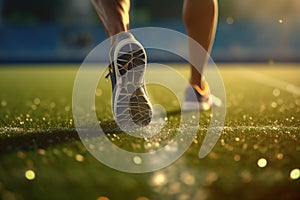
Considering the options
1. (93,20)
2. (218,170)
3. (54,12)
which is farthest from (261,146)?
(54,12)

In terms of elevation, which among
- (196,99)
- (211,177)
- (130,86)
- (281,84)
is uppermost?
(281,84)

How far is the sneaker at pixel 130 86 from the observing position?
Answer: 2152 millimetres

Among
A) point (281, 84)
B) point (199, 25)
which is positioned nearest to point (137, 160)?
point (199, 25)

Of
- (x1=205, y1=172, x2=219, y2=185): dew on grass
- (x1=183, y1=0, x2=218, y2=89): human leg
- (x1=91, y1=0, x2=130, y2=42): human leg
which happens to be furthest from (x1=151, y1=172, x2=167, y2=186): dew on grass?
(x1=183, y1=0, x2=218, y2=89): human leg

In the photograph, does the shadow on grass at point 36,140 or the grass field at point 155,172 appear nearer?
the grass field at point 155,172

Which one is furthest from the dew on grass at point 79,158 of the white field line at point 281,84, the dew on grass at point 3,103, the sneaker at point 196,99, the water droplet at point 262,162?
the white field line at point 281,84

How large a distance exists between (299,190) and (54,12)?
24.0m

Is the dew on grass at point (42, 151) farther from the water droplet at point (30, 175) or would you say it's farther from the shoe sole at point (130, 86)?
the shoe sole at point (130, 86)

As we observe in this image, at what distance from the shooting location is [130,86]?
2156 millimetres

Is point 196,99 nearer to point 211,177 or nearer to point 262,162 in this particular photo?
point 262,162

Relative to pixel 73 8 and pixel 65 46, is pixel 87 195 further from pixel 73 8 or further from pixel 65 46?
pixel 73 8

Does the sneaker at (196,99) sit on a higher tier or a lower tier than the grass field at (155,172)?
higher

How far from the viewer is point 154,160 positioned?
65.7 inches

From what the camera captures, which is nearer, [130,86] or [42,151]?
[42,151]
